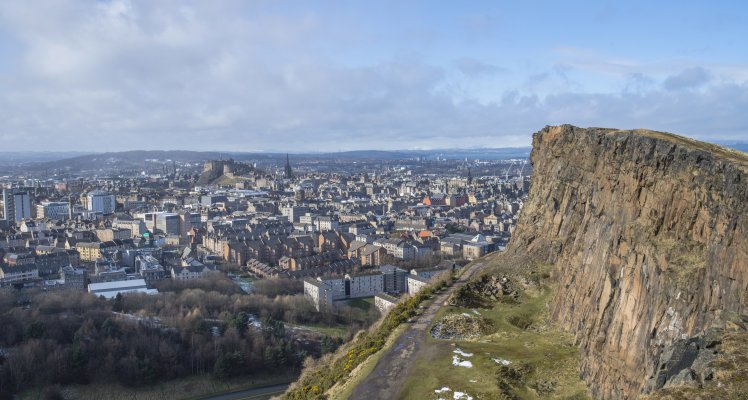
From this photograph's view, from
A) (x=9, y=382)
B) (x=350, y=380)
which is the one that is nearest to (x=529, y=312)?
(x=350, y=380)

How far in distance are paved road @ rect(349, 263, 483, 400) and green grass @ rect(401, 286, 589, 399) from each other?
30cm

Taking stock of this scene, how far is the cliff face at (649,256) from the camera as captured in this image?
13703mm

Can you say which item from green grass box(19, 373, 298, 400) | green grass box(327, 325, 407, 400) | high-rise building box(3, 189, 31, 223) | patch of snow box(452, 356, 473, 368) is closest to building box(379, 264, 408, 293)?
green grass box(19, 373, 298, 400)

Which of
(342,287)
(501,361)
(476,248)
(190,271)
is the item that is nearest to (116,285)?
(190,271)

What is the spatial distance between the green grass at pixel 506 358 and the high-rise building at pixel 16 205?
92.7 metres

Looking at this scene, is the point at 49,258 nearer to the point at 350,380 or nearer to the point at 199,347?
the point at 199,347

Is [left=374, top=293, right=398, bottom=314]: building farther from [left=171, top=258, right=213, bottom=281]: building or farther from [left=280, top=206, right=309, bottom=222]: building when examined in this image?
[left=280, top=206, right=309, bottom=222]: building

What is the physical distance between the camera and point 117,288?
47.9m

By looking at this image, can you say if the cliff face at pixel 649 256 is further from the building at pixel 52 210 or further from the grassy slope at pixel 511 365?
the building at pixel 52 210

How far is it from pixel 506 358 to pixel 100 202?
101885 millimetres

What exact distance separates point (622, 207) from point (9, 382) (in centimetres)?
2923

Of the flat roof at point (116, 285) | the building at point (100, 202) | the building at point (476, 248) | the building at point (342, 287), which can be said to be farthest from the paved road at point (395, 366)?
the building at point (100, 202)

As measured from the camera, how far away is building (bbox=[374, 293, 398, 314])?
4224 centimetres

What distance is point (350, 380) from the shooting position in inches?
752
